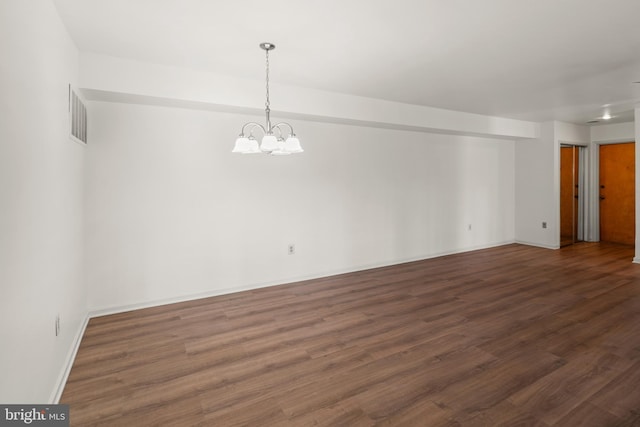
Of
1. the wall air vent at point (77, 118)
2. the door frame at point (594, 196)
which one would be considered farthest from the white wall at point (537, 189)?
the wall air vent at point (77, 118)

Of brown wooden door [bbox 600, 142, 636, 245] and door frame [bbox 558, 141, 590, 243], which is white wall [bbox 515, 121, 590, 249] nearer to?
door frame [bbox 558, 141, 590, 243]

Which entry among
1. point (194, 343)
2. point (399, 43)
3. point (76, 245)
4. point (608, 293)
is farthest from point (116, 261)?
point (608, 293)

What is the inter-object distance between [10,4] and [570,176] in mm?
8793

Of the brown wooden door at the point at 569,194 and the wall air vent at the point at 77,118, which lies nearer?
the wall air vent at the point at 77,118

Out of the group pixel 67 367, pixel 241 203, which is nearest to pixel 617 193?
pixel 241 203

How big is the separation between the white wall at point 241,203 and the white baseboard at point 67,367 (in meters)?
0.55

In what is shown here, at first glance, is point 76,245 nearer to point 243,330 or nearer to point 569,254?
point 243,330

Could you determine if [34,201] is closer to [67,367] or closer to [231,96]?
[67,367]

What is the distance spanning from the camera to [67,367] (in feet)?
8.29

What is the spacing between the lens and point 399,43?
3.00m

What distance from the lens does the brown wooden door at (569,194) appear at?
718 centimetres

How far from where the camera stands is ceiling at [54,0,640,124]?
7.95 feet

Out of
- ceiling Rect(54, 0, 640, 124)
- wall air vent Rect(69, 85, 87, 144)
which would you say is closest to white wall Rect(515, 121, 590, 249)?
ceiling Rect(54, 0, 640, 124)

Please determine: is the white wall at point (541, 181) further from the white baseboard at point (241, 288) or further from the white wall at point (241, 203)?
A: the white baseboard at point (241, 288)
